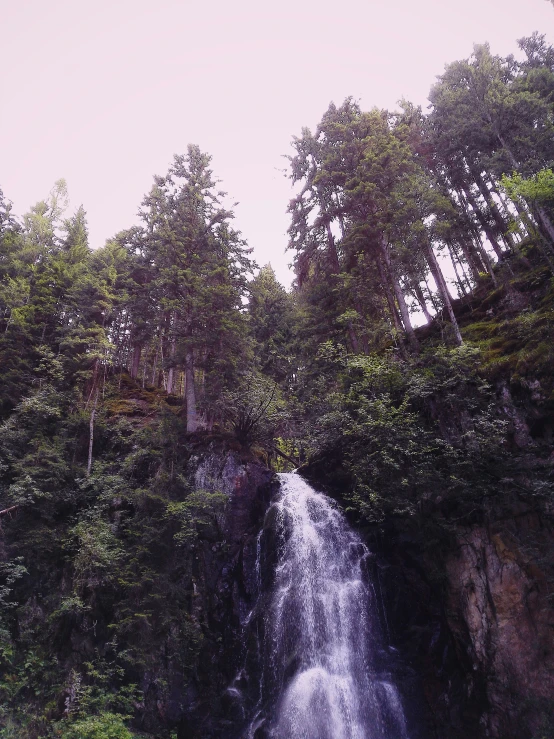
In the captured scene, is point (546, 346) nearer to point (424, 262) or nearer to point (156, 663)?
point (424, 262)

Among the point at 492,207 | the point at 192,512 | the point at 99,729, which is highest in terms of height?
the point at 492,207

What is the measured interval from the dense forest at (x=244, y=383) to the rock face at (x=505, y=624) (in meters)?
0.40

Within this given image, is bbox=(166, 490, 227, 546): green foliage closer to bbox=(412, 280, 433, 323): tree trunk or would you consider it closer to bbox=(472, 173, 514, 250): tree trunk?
bbox=(412, 280, 433, 323): tree trunk

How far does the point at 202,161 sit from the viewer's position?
22922mm

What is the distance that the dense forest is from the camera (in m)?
11.3

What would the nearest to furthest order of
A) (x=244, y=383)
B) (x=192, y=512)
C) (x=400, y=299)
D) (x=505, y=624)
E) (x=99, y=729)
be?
(x=99, y=729) → (x=505, y=624) → (x=192, y=512) → (x=400, y=299) → (x=244, y=383)

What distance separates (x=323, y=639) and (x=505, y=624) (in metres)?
5.15

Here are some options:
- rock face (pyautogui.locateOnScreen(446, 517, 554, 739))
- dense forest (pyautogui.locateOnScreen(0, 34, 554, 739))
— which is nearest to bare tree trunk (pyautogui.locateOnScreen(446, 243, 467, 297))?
dense forest (pyautogui.locateOnScreen(0, 34, 554, 739))

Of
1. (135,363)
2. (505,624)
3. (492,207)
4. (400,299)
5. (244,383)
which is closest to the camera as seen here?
(505,624)

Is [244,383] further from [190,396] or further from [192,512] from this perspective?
[192,512]

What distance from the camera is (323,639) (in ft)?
39.8

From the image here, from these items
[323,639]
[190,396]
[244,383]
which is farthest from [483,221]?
[323,639]

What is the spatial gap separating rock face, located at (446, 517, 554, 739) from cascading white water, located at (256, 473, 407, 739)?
8.59 ft

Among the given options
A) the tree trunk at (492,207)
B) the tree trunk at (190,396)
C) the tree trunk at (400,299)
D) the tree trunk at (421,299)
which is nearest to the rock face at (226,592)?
the tree trunk at (190,396)
